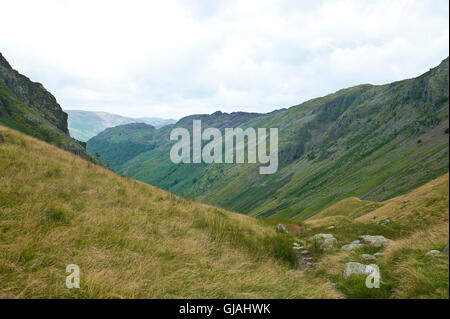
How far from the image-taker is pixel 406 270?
646 cm

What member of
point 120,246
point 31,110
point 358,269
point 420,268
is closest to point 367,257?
point 358,269

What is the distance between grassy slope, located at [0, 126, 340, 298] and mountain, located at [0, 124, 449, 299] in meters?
0.03

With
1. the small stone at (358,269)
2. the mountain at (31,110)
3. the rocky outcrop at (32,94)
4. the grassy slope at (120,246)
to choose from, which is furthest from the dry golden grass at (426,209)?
the rocky outcrop at (32,94)

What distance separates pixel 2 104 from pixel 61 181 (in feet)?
267

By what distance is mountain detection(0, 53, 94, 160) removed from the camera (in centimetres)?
6372

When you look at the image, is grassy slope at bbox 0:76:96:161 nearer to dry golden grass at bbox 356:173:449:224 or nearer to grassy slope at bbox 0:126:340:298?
grassy slope at bbox 0:126:340:298

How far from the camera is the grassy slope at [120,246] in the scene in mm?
5523

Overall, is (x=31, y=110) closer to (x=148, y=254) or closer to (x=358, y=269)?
(x=148, y=254)

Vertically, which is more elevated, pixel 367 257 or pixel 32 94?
pixel 32 94

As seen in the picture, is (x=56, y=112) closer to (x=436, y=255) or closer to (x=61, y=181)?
(x=61, y=181)

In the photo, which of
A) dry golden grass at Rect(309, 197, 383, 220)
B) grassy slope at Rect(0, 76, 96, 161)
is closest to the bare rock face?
dry golden grass at Rect(309, 197, 383, 220)

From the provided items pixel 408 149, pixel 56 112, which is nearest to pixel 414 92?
pixel 408 149

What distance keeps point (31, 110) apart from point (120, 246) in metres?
96.0

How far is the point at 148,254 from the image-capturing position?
23.6 ft
